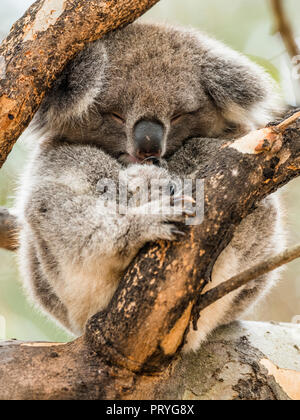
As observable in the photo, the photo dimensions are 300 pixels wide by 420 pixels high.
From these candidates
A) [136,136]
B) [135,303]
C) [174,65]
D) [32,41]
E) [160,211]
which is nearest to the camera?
[135,303]

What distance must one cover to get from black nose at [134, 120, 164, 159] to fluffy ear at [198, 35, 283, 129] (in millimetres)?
491

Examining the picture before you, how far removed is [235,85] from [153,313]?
5.03 ft

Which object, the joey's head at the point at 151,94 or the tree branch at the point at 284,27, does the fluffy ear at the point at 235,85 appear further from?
the tree branch at the point at 284,27

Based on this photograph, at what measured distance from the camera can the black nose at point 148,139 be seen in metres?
2.34

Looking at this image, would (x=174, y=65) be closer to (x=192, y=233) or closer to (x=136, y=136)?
(x=136, y=136)

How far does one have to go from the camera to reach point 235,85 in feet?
8.86

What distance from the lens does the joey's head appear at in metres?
2.36

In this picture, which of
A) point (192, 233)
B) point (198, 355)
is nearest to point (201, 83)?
point (192, 233)

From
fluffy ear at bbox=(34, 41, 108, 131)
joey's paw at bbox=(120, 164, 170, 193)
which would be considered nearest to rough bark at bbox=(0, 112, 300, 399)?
joey's paw at bbox=(120, 164, 170, 193)

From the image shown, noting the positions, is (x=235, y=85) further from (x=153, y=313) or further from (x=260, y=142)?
(x=153, y=313)

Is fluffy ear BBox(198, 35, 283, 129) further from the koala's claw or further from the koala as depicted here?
the koala's claw

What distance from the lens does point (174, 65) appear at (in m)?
2.61

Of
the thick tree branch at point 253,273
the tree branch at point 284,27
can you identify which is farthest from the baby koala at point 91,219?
the tree branch at point 284,27

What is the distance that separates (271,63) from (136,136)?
6.15 feet
